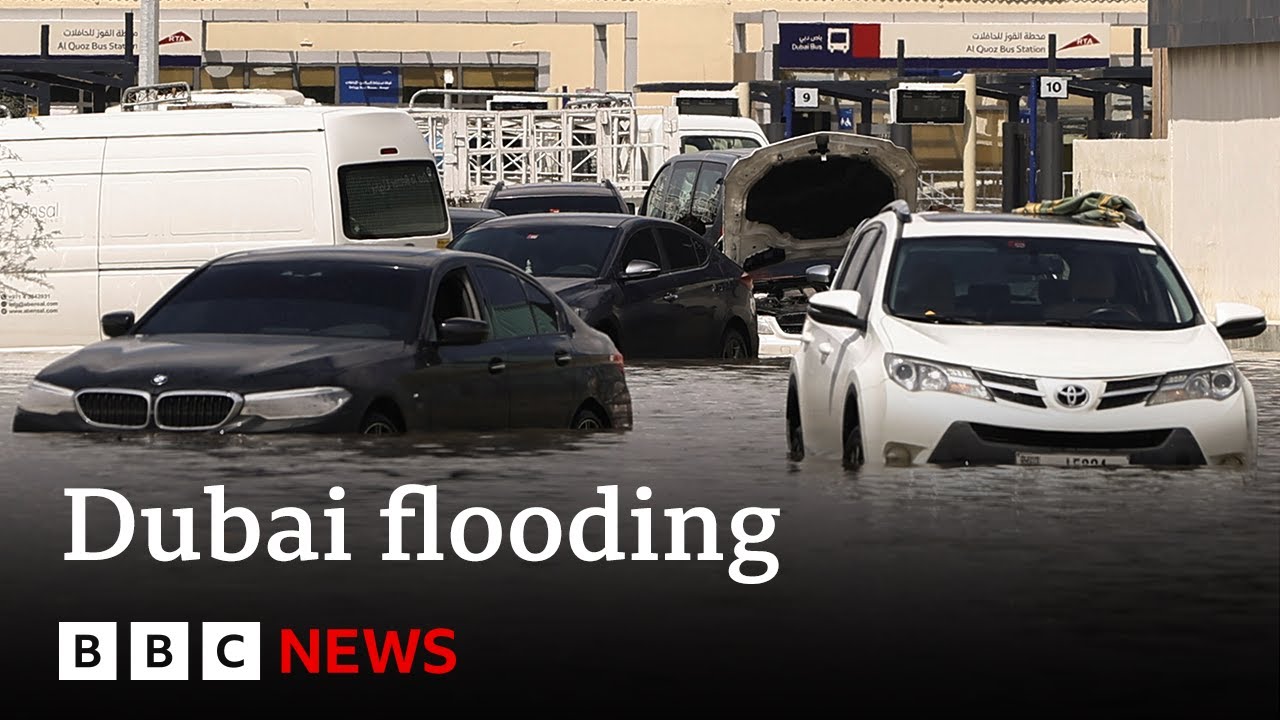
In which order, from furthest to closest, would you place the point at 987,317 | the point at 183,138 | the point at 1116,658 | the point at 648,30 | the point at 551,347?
1. the point at 648,30
2. the point at 183,138
3. the point at 551,347
4. the point at 987,317
5. the point at 1116,658

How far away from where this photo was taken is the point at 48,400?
1363cm

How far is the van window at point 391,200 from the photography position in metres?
22.0

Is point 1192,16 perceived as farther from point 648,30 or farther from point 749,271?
point 648,30

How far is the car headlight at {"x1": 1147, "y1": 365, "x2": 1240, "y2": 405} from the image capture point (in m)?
12.8

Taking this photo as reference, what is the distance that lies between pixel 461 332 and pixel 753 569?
416cm

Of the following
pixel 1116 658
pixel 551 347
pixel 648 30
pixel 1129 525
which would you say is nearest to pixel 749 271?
pixel 551 347

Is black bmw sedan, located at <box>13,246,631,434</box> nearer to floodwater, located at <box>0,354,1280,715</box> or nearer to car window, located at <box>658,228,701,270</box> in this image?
floodwater, located at <box>0,354,1280,715</box>

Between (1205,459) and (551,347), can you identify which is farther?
(551,347)

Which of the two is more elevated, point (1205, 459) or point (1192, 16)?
point (1192, 16)

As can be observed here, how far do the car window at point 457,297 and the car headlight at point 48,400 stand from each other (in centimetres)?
209

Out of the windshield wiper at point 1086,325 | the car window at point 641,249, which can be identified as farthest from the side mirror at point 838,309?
the car window at point 641,249

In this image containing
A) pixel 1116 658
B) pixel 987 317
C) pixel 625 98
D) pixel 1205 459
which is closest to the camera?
pixel 1116 658

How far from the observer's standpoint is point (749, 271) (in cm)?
2677

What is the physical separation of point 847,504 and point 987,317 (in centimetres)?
190
